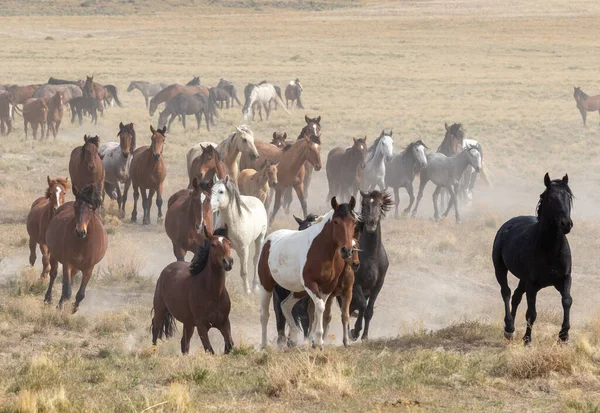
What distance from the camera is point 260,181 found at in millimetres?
17344

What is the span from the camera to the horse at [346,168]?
2072 cm

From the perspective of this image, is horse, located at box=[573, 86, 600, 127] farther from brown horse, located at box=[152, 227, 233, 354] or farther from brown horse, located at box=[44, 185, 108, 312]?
brown horse, located at box=[152, 227, 233, 354]

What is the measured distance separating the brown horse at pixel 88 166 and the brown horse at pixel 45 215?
310 cm

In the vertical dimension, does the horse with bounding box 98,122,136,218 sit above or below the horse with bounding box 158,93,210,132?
above

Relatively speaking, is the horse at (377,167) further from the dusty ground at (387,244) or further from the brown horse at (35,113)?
the brown horse at (35,113)

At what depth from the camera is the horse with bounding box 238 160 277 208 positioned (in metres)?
17.1

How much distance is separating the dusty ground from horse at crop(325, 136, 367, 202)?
0.86m

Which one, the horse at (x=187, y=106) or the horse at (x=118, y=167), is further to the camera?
the horse at (x=187, y=106)

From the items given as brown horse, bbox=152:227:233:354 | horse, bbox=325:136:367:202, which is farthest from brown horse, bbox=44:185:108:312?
horse, bbox=325:136:367:202

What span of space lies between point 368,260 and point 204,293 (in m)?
2.17

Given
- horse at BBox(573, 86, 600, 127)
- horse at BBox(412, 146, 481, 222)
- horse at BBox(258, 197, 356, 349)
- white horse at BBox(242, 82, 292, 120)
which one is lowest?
white horse at BBox(242, 82, 292, 120)

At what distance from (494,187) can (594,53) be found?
4277 cm

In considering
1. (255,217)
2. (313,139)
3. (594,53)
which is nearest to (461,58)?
(594,53)

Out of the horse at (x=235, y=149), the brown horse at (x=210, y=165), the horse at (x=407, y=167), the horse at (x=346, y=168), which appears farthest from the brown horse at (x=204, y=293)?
the horse at (x=407, y=167)
